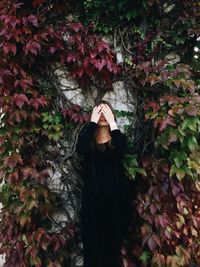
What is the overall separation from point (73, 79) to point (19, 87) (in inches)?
18.4

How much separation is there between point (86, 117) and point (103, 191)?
665 millimetres

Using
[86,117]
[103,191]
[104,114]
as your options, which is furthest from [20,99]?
[103,191]

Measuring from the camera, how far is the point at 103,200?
279cm

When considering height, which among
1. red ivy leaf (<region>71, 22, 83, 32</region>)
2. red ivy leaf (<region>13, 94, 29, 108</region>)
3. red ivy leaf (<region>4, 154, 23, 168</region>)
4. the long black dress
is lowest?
the long black dress

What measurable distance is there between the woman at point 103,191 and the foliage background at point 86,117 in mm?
168

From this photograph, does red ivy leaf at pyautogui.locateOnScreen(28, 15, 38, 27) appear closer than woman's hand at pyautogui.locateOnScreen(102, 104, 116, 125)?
No

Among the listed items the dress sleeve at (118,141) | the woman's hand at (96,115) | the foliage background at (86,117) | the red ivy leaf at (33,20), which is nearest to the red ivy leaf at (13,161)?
the foliage background at (86,117)

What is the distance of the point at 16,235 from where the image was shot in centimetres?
302

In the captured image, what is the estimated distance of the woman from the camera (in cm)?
278

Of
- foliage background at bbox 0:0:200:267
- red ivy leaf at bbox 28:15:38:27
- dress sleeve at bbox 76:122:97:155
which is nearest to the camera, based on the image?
dress sleeve at bbox 76:122:97:155

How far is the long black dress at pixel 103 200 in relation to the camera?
9.12 feet

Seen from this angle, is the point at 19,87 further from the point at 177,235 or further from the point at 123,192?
the point at 177,235

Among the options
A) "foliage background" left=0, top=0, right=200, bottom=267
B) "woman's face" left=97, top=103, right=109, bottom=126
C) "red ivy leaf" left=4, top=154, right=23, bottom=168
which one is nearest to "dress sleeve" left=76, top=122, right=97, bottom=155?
"woman's face" left=97, top=103, right=109, bottom=126

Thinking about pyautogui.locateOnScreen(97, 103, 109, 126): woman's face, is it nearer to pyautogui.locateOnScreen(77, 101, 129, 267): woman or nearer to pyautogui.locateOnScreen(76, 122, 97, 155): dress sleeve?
pyautogui.locateOnScreen(77, 101, 129, 267): woman
